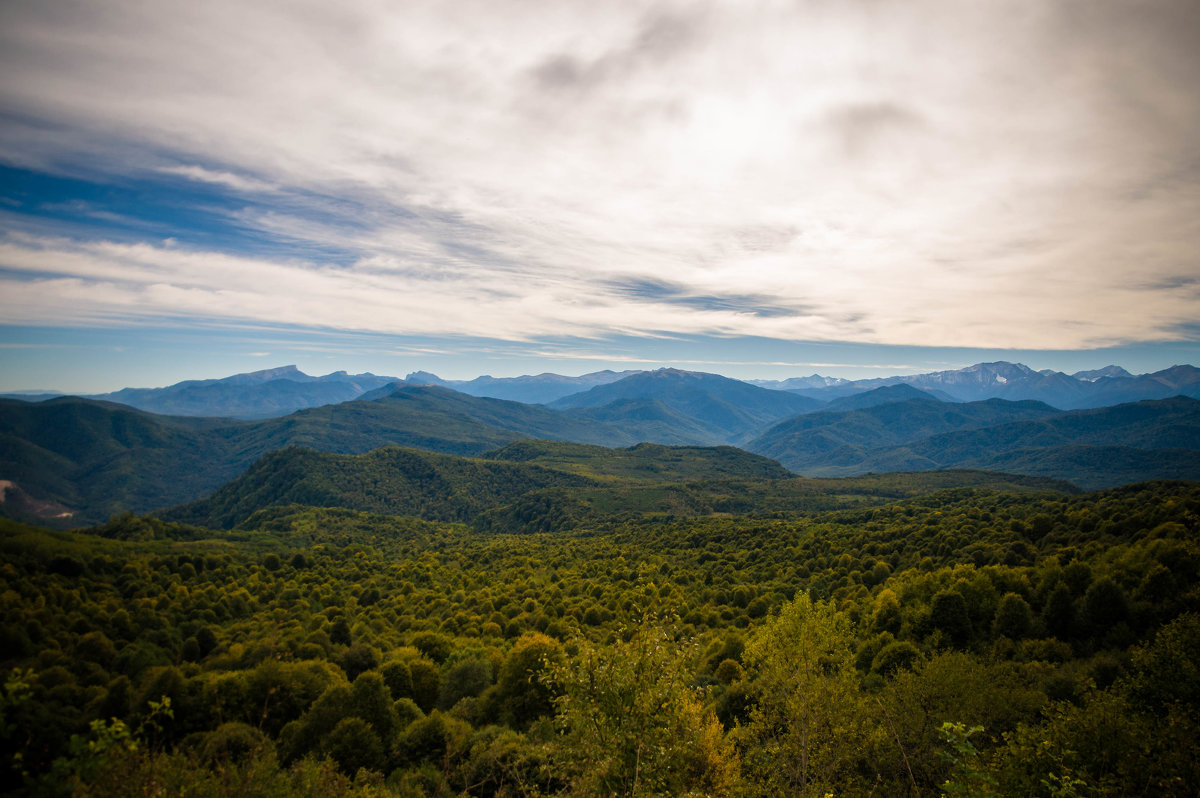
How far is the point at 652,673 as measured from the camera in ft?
57.0

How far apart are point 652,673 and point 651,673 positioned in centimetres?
4

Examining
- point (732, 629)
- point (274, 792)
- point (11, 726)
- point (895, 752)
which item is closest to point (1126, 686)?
point (895, 752)

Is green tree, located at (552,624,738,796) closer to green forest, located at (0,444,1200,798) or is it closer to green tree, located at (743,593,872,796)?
green forest, located at (0,444,1200,798)

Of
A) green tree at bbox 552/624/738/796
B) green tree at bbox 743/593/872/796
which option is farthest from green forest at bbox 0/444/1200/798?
green tree at bbox 743/593/872/796

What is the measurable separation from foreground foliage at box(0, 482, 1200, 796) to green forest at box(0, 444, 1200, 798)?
0.20m

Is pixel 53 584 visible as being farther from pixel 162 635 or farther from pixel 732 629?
pixel 732 629

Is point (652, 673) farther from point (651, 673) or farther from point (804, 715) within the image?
point (804, 715)

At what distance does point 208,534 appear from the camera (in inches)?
4887

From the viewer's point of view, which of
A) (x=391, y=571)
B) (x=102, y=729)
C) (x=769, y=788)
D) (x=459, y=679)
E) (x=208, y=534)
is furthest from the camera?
(x=208, y=534)

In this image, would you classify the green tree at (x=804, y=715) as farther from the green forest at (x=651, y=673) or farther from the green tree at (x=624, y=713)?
the green tree at (x=624, y=713)

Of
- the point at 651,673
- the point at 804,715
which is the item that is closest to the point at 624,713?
the point at 651,673

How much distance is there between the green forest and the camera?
1678cm

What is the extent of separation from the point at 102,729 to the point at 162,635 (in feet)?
182

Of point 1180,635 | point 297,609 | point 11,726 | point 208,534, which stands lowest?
point 208,534
